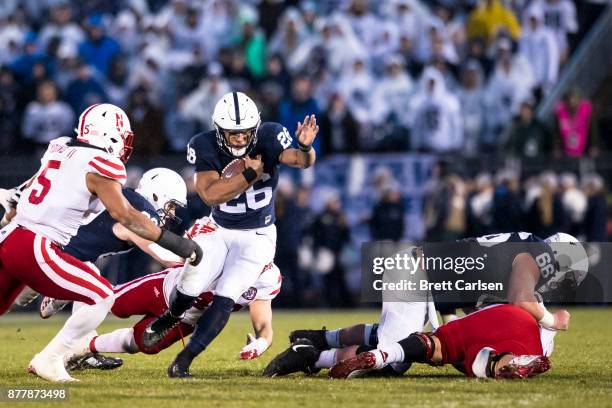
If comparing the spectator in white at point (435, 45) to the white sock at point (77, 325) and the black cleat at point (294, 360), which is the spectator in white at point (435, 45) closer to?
the black cleat at point (294, 360)

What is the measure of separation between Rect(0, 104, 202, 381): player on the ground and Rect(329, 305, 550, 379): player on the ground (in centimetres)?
130

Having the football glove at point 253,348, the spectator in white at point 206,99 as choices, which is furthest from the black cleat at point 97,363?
the spectator in white at point 206,99

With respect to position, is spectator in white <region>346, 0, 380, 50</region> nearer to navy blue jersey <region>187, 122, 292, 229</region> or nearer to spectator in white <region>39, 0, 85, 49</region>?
spectator in white <region>39, 0, 85, 49</region>

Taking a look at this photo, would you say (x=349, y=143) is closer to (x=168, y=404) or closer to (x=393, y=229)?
(x=393, y=229)

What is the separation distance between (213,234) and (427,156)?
801 centimetres

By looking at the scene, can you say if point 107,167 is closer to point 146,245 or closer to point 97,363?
point 146,245

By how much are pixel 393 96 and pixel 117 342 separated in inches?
345

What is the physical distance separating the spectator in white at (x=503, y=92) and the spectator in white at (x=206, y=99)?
11.6 feet

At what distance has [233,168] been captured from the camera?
8.37 meters

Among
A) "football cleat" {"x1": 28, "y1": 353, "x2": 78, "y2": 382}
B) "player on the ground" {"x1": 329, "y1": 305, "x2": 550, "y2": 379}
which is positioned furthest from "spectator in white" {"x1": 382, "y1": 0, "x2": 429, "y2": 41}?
"football cleat" {"x1": 28, "y1": 353, "x2": 78, "y2": 382}

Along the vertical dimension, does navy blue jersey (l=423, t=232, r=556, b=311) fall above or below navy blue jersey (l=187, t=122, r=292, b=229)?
below

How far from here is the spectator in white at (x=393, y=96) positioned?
54.1ft

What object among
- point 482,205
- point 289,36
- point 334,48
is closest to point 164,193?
point 482,205

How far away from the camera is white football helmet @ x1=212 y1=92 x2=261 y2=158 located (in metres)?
8.25
